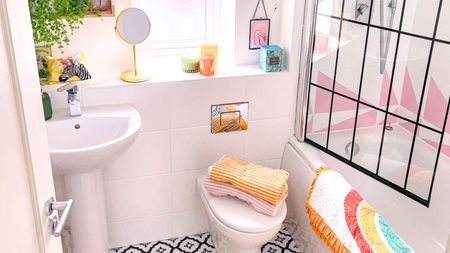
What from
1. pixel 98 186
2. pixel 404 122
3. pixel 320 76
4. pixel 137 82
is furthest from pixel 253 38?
pixel 98 186

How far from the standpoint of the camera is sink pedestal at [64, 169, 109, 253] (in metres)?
2.10

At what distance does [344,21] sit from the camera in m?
2.29

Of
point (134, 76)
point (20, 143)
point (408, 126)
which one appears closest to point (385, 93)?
point (408, 126)

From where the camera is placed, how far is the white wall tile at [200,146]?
2480 millimetres

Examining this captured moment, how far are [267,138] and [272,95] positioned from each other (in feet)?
0.80

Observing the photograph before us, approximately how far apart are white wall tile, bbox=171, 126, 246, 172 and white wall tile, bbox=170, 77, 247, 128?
0.05m

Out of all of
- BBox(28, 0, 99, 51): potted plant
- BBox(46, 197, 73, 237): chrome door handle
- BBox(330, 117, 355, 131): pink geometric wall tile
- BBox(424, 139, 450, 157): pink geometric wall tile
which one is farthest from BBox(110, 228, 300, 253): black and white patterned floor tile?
BBox(46, 197, 73, 237): chrome door handle

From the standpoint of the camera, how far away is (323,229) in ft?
6.73

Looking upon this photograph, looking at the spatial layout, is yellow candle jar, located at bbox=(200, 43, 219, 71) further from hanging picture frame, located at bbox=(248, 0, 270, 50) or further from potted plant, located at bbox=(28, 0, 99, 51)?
potted plant, located at bbox=(28, 0, 99, 51)

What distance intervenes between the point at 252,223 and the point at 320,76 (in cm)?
83

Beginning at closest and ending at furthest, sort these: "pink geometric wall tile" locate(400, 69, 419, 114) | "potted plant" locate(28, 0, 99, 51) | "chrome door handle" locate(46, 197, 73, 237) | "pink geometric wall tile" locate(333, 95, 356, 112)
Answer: "chrome door handle" locate(46, 197, 73, 237) → "potted plant" locate(28, 0, 99, 51) → "pink geometric wall tile" locate(400, 69, 419, 114) → "pink geometric wall tile" locate(333, 95, 356, 112)

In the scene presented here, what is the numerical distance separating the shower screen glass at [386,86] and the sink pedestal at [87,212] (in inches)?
45.8

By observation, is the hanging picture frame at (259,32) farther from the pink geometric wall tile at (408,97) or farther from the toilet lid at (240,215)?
the toilet lid at (240,215)

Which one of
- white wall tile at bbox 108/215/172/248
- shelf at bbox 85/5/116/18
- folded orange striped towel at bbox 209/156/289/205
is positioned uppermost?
shelf at bbox 85/5/116/18
